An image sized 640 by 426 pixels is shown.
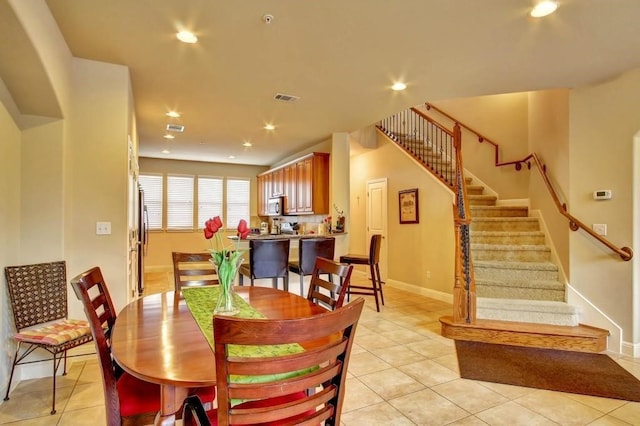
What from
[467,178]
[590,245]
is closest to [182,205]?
[467,178]

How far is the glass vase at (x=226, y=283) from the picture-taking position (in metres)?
1.75

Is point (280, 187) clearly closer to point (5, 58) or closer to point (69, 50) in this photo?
point (69, 50)

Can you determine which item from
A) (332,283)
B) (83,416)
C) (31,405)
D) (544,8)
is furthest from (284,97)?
(31,405)

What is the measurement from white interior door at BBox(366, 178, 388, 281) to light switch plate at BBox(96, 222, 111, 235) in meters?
4.73

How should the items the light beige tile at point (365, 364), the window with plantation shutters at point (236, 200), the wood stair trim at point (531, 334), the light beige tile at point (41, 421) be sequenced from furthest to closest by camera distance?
1. the window with plantation shutters at point (236, 200)
2. the wood stair trim at point (531, 334)
3. the light beige tile at point (365, 364)
4. the light beige tile at point (41, 421)

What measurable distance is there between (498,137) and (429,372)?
14.7 ft

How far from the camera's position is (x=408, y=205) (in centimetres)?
598

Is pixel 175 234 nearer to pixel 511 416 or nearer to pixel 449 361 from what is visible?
pixel 449 361

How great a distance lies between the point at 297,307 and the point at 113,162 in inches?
94.1

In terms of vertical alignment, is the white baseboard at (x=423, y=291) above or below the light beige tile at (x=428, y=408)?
above

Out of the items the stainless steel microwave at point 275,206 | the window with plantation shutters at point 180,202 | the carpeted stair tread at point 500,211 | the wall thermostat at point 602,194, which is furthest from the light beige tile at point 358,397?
the window with plantation shutters at point 180,202

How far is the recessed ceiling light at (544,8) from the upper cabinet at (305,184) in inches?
160

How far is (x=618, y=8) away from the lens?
7.68ft

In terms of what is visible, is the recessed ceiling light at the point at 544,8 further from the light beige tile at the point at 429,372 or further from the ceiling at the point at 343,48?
the light beige tile at the point at 429,372
